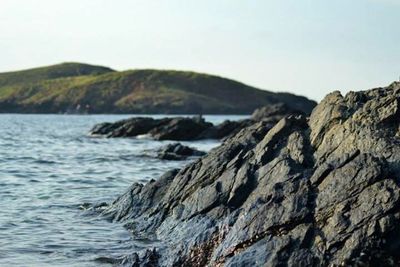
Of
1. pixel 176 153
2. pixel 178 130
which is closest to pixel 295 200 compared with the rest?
pixel 176 153

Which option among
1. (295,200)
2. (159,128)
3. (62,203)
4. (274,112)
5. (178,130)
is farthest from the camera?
(274,112)

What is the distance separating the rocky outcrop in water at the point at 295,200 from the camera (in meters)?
16.6

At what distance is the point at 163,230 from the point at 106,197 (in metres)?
10.3

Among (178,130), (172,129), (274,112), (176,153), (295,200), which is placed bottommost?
(176,153)

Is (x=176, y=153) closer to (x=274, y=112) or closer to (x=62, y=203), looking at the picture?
(x=62, y=203)

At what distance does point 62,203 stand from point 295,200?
52.4 ft

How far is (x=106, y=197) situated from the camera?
33.3 meters

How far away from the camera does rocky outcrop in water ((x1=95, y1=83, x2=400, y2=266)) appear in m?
16.6

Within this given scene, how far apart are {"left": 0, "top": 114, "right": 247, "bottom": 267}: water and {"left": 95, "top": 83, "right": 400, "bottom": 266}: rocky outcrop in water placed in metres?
1.72

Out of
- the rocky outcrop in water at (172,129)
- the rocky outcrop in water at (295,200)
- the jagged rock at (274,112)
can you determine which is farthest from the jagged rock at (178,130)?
the rocky outcrop in water at (295,200)

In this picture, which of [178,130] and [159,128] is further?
[159,128]

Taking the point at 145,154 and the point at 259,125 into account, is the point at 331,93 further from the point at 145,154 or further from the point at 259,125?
the point at 145,154

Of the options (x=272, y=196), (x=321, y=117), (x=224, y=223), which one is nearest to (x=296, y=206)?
(x=272, y=196)

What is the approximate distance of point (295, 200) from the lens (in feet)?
60.1
